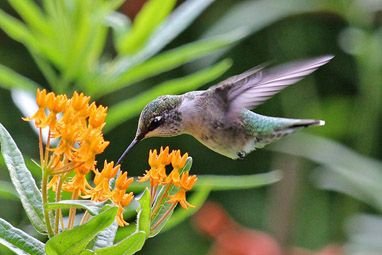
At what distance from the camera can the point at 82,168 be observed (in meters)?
1.23

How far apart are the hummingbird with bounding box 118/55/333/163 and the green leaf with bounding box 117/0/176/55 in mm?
368

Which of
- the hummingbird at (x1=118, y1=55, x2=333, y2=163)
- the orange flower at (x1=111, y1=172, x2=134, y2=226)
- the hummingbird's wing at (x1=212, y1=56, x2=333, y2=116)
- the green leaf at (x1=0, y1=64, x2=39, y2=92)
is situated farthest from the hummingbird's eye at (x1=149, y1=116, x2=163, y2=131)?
the green leaf at (x1=0, y1=64, x2=39, y2=92)

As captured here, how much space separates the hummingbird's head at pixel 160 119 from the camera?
4.92 ft

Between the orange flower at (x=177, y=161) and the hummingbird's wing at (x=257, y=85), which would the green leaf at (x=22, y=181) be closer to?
the orange flower at (x=177, y=161)

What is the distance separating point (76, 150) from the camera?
4.01 ft

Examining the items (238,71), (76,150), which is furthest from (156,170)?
(238,71)

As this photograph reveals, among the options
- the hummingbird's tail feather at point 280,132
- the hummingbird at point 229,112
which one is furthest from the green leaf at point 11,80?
the hummingbird's tail feather at point 280,132

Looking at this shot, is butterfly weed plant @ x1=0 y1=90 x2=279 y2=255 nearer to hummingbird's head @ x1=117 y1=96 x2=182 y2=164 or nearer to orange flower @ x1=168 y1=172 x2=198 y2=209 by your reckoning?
orange flower @ x1=168 y1=172 x2=198 y2=209

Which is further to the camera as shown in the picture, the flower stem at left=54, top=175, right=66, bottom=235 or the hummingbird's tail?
the hummingbird's tail

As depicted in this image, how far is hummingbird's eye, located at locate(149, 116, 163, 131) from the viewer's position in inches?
59.3

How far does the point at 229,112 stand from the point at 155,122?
19 cm

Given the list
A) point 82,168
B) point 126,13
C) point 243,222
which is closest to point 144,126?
point 82,168

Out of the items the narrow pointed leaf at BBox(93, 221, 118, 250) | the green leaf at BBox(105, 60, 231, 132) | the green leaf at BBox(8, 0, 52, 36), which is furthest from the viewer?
the green leaf at BBox(8, 0, 52, 36)

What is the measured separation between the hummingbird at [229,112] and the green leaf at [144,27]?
37cm
